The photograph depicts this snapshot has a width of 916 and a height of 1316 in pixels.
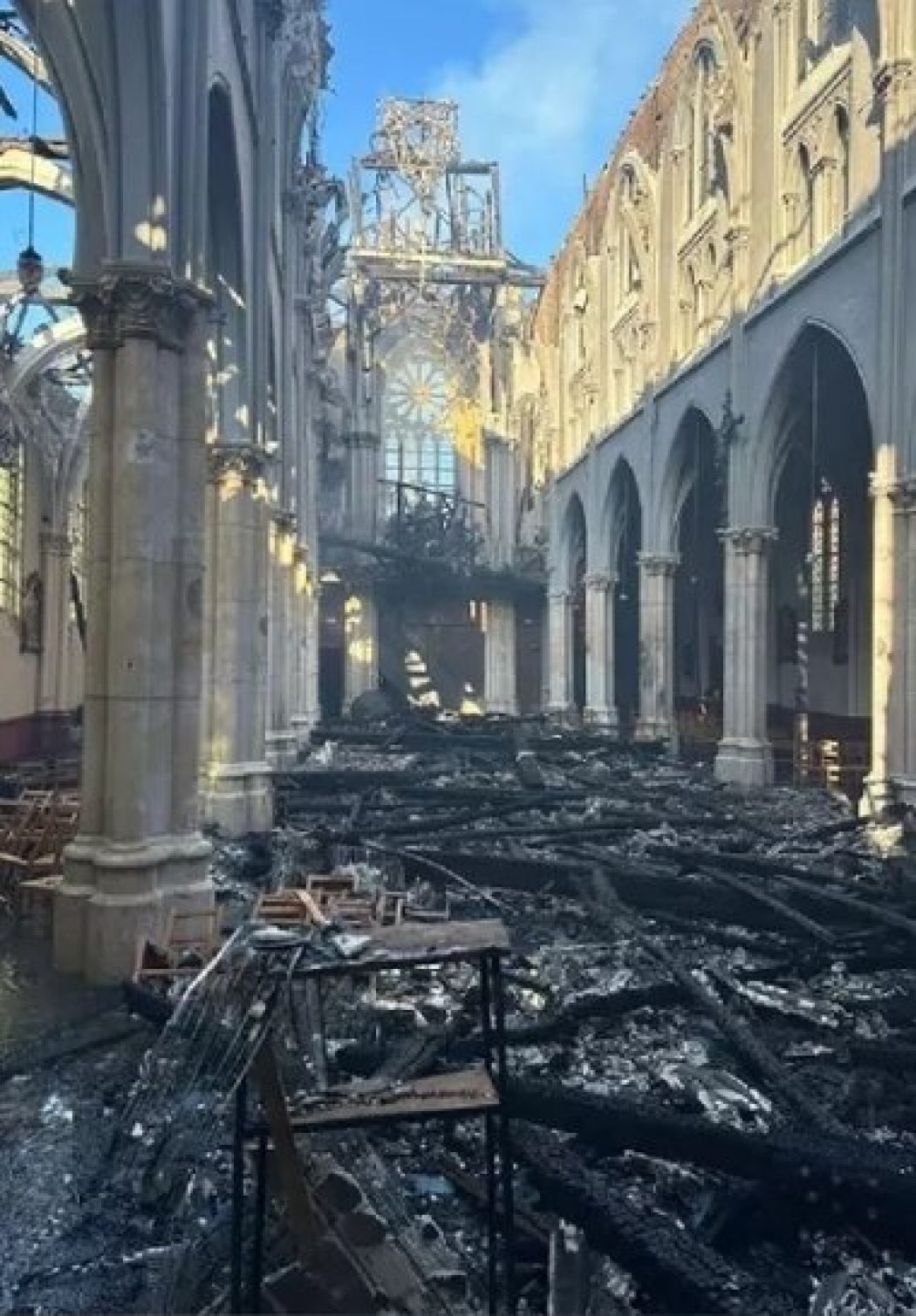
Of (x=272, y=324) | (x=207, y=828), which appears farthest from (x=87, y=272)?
(x=272, y=324)

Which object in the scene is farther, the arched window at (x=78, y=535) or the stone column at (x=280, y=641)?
the arched window at (x=78, y=535)

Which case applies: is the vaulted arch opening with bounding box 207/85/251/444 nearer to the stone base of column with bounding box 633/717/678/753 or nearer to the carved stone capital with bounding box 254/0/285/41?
the carved stone capital with bounding box 254/0/285/41

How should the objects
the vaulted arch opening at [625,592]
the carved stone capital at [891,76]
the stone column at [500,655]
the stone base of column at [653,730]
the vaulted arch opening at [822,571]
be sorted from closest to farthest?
the carved stone capital at [891,76] → the vaulted arch opening at [822,571] → the stone base of column at [653,730] → the vaulted arch opening at [625,592] → the stone column at [500,655]

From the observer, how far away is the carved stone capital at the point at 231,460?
12.5 m

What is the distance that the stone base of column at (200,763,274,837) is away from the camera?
42.1 feet

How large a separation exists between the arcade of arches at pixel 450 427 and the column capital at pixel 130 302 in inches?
1.0

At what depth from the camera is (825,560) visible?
78.3 ft

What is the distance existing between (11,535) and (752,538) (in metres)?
15.0

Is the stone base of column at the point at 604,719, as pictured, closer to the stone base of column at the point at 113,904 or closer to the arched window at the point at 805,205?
the arched window at the point at 805,205

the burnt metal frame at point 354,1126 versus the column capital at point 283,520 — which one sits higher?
the column capital at point 283,520

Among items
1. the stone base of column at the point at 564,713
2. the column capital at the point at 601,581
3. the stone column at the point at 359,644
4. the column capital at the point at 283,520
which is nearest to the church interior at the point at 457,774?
the column capital at the point at 601,581

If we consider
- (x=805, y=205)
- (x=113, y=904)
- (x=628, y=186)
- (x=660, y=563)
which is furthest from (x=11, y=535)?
(x=628, y=186)

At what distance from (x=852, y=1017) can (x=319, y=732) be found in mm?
21609

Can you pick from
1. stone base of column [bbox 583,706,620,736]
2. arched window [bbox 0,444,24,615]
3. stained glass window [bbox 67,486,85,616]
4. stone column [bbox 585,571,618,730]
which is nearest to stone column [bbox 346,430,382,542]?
stone column [bbox 585,571,618,730]
